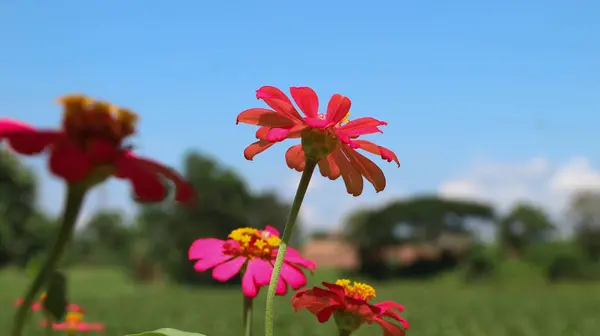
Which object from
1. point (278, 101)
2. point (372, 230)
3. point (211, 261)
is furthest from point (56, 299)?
point (372, 230)

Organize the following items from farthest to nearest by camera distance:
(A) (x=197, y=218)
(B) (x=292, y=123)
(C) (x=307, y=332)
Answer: (A) (x=197, y=218), (C) (x=307, y=332), (B) (x=292, y=123)

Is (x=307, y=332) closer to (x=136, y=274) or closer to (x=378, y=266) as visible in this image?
(x=378, y=266)

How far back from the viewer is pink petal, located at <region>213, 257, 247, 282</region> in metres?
0.75

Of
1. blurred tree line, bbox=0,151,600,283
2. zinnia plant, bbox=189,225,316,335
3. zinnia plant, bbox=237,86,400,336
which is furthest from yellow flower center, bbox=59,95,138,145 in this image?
blurred tree line, bbox=0,151,600,283

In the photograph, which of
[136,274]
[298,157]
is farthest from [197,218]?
[298,157]

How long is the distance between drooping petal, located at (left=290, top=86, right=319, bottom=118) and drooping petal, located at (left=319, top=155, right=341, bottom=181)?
0.06 m

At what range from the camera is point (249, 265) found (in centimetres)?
75

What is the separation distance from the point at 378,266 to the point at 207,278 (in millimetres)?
5470

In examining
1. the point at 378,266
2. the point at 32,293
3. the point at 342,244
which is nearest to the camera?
the point at 32,293

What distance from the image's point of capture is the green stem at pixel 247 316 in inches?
26.8

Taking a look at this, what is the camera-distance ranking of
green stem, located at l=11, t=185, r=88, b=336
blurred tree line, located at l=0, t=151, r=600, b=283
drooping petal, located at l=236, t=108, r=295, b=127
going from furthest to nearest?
1. blurred tree line, located at l=0, t=151, r=600, b=283
2. drooping petal, located at l=236, t=108, r=295, b=127
3. green stem, located at l=11, t=185, r=88, b=336

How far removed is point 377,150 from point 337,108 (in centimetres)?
6

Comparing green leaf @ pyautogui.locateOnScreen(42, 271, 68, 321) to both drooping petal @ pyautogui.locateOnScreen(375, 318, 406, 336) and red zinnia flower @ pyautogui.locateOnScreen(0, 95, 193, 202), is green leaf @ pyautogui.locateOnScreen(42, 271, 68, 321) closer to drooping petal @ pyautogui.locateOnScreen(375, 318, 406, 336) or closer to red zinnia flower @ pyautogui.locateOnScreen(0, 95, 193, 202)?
red zinnia flower @ pyautogui.locateOnScreen(0, 95, 193, 202)

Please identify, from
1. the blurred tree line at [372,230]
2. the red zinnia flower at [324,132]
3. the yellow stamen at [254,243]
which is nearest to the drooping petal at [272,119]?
the red zinnia flower at [324,132]
